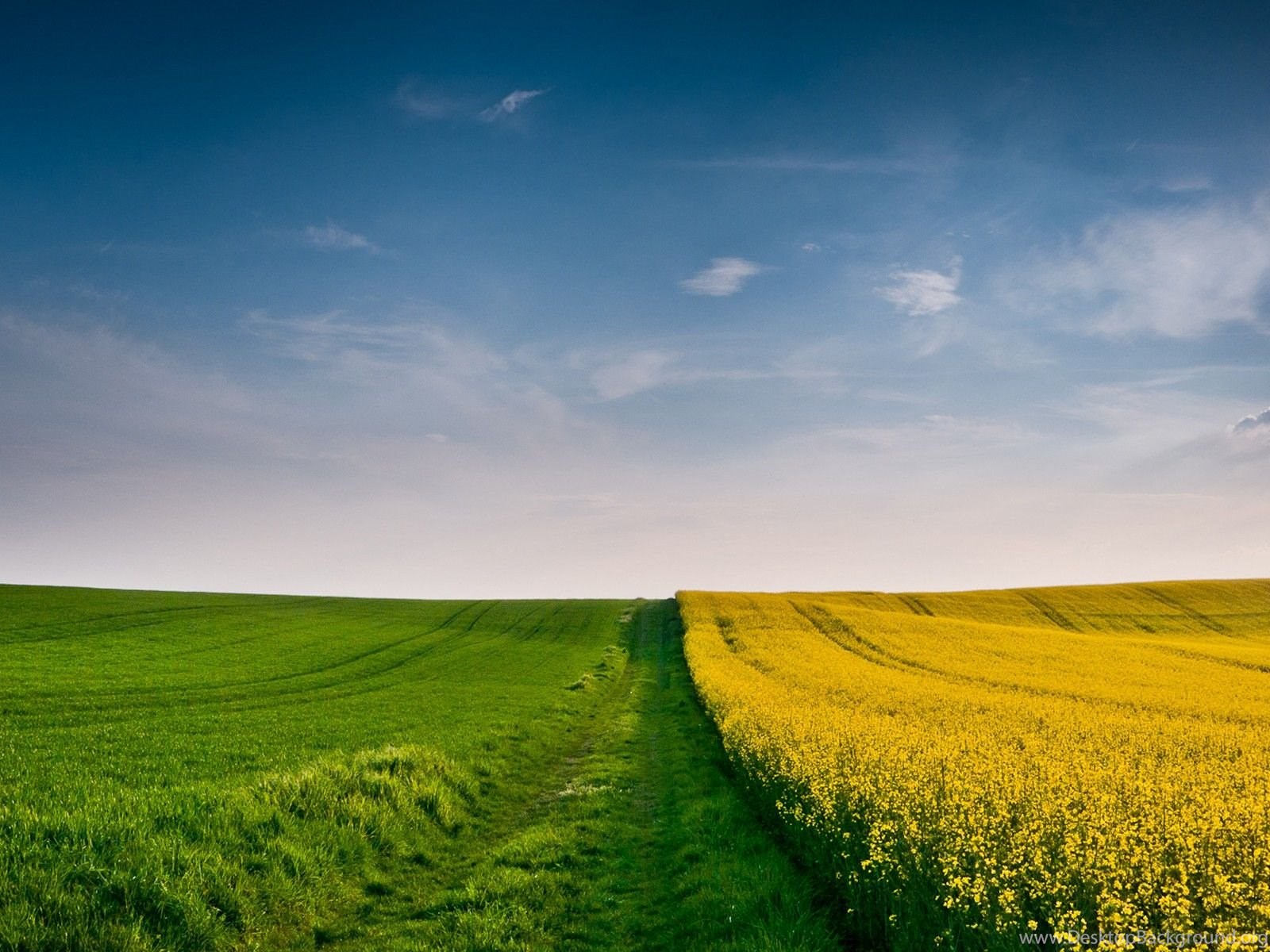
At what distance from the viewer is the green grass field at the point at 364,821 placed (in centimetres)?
788

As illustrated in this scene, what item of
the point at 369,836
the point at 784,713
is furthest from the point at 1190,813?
the point at 369,836

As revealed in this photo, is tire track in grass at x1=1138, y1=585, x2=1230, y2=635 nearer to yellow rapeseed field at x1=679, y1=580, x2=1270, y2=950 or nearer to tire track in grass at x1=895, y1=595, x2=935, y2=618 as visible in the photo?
tire track in grass at x1=895, y1=595, x2=935, y2=618

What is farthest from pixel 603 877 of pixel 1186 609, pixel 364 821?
pixel 1186 609

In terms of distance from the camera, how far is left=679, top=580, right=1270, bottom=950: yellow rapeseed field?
6.02m

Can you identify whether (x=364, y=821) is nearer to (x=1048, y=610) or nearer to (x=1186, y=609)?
(x=1048, y=610)

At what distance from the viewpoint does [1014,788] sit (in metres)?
8.79

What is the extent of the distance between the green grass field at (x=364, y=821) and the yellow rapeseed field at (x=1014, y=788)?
44.1 inches

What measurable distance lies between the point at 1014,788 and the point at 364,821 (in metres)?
9.63

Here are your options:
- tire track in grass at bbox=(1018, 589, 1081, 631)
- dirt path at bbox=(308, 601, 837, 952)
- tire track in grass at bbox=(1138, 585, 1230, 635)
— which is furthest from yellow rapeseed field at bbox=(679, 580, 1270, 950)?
tire track in grass at bbox=(1138, 585, 1230, 635)

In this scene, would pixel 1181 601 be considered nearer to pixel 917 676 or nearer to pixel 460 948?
pixel 917 676

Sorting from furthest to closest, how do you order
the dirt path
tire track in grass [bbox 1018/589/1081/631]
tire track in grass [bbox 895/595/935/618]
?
tire track in grass [bbox 895/595/935/618] → tire track in grass [bbox 1018/589/1081/631] → the dirt path

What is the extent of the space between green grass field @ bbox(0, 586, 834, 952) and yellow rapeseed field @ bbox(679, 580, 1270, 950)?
1121 millimetres

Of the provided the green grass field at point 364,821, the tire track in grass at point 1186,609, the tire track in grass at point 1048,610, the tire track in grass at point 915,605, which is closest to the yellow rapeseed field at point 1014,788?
the green grass field at point 364,821

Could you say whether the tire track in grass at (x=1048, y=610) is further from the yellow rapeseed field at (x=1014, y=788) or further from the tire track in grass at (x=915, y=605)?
the yellow rapeseed field at (x=1014, y=788)
